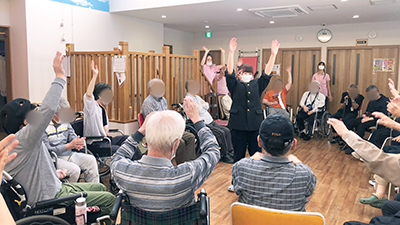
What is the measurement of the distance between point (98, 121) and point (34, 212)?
1.68 meters

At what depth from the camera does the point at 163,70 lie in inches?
227

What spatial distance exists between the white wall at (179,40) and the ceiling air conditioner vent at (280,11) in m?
3.48

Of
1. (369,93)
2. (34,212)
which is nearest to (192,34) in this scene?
(369,93)

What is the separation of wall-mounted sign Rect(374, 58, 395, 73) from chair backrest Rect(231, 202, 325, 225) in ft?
25.7

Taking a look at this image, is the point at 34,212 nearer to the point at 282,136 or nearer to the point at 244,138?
the point at 282,136

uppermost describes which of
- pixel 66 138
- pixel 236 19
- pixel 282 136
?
pixel 236 19

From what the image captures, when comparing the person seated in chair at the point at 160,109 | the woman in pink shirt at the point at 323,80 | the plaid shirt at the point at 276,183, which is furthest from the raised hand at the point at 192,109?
the woman in pink shirt at the point at 323,80

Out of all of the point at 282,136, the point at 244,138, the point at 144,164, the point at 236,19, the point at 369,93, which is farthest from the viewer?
the point at 236,19

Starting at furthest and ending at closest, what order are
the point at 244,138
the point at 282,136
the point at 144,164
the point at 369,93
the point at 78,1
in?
1. the point at 78,1
2. the point at 369,93
3. the point at 244,138
4. the point at 282,136
5. the point at 144,164

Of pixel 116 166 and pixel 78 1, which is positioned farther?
pixel 78 1

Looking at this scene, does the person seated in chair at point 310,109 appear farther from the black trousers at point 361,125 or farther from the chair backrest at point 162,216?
the chair backrest at point 162,216

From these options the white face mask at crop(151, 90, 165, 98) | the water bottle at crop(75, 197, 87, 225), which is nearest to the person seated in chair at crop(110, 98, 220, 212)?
the water bottle at crop(75, 197, 87, 225)

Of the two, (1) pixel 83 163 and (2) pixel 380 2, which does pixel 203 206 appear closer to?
(1) pixel 83 163

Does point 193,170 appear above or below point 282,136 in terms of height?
below
